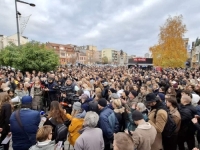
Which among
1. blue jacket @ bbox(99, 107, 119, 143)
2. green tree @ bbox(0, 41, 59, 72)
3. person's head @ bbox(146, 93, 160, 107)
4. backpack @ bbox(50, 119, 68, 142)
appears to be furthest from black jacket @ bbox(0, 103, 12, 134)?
green tree @ bbox(0, 41, 59, 72)

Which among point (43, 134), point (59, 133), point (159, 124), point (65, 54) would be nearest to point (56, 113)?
point (59, 133)

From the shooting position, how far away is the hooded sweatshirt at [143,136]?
2506 millimetres

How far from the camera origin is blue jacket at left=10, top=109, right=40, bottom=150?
2.82m

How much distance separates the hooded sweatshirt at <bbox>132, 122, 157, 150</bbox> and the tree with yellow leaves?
22.4 meters

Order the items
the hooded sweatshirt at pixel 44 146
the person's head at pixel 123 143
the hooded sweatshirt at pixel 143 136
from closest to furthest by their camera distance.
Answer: the person's head at pixel 123 143 → the hooded sweatshirt at pixel 44 146 → the hooded sweatshirt at pixel 143 136

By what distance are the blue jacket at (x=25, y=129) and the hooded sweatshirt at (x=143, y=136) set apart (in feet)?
5.92

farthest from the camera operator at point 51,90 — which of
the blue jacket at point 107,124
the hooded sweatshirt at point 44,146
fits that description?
the hooded sweatshirt at point 44,146

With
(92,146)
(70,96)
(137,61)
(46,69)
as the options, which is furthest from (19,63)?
(137,61)

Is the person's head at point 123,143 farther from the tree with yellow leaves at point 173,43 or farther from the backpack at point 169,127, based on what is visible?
the tree with yellow leaves at point 173,43

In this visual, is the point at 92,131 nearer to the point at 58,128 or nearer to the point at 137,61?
the point at 58,128

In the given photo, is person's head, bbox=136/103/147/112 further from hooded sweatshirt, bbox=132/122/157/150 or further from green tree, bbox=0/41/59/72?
green tree, bbox=0/41/59/72

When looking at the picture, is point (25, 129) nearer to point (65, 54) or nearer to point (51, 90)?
point (51, 90)

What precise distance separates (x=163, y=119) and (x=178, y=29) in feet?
79.0

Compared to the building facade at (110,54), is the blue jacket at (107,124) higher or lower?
lower
